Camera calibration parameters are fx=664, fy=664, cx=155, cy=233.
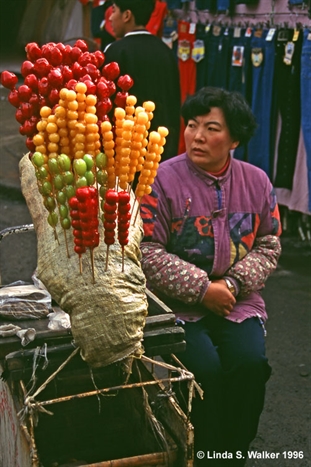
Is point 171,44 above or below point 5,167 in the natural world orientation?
above

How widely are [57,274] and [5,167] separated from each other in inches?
210

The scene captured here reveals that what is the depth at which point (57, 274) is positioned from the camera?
195 cm

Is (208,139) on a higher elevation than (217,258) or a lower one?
higher

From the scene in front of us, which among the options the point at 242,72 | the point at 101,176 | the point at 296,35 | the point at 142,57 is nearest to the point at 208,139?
the point at 101,176

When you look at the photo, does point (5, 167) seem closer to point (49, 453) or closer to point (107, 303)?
point (49, 453)

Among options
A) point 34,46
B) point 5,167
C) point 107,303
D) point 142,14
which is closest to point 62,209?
point 107,303

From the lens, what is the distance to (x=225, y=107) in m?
2.95

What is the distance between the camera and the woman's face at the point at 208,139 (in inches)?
116

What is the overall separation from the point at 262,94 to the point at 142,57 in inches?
58.1

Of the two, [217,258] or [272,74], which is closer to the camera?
[217,258]

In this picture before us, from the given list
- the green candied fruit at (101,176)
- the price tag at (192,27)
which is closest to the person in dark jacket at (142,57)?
the price tag at (192,27)

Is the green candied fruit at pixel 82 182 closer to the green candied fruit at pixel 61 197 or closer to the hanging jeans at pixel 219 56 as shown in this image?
the green candied fruit at pixel 61 197

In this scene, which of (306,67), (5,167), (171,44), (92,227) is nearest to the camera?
(92,227)

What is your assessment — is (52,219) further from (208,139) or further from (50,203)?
(208,139)
